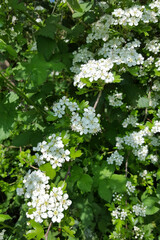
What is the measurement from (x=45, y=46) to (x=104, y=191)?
155 centimetres

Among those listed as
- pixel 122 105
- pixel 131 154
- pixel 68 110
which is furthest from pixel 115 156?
pixel 68 110

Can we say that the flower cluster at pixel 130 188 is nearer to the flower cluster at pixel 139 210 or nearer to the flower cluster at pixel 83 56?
the flower cluster at pixel 139 210

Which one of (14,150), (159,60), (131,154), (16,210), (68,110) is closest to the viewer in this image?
Answer: (68,110)

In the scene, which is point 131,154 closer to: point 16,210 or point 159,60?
point 159,60

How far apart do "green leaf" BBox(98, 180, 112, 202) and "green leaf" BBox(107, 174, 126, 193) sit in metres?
0.05

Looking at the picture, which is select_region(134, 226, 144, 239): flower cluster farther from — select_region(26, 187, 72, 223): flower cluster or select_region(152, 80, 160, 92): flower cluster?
select_region(152, 80, 160, 92): flower cluster

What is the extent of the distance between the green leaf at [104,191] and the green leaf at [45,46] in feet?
4.45

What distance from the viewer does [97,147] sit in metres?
2.38

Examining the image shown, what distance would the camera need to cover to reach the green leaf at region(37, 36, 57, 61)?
6.88 ft

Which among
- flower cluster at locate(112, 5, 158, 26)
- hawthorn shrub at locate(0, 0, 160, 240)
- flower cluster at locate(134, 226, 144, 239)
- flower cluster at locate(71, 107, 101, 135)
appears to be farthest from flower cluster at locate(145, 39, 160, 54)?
flower cluster at locate(134, 226, 144, 239)

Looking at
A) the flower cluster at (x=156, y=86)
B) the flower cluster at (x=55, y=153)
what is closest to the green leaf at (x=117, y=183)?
the flower cluster at (x=55, y=153)

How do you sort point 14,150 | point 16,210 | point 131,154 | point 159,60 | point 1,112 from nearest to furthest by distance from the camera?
point 1,112
point 159,60
point 131,154
point 16,210
point 14,150

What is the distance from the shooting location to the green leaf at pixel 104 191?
1803 millimetres

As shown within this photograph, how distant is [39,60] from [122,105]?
99 cm
